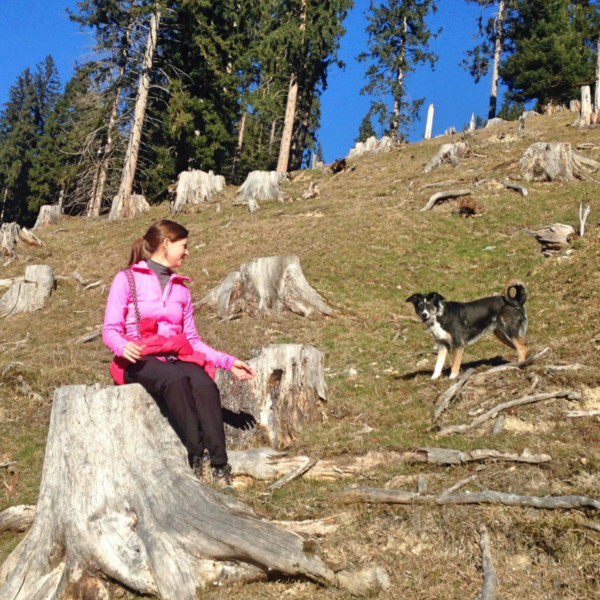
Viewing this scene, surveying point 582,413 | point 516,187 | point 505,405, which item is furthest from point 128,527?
point 516,187

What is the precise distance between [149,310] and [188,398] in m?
0.80

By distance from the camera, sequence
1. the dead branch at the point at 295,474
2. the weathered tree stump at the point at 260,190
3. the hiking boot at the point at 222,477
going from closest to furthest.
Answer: the hiking boot at the point at 222,477 < the dead branch at the point at 295,474 < the weathered tree stump at the point at 260,190

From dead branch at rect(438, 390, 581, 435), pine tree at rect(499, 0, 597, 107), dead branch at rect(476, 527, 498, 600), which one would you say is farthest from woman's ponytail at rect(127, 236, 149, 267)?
pine tree at rect(499, 0, 597, 107)

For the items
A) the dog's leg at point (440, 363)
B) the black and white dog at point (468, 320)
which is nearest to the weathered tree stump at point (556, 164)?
the black and white dog at point (468, 320)

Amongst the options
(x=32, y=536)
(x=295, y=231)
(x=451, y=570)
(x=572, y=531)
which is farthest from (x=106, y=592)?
(x=295, y=231)

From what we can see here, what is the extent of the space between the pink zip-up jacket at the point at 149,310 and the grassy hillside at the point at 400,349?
1.65 m

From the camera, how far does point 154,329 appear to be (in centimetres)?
471

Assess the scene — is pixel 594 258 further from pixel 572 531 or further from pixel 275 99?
pixel 275 99

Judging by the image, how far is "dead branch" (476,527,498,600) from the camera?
3545mm

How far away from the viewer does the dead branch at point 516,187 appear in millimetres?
18734

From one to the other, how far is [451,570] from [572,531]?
934mm

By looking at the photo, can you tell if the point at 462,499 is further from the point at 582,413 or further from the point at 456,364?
the point at 456,364

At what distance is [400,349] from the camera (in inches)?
408

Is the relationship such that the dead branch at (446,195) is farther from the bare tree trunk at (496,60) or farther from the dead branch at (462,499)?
the bare tree trunk at (496,60)
